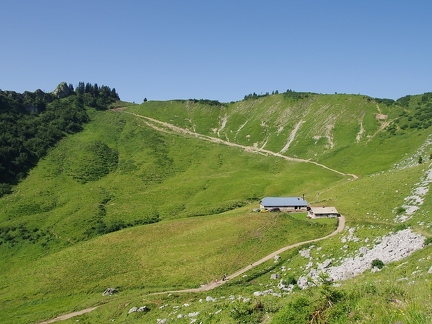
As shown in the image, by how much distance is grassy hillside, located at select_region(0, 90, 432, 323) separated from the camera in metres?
42.8

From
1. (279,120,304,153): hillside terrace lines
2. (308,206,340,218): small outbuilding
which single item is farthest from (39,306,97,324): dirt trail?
(279,120,304,153): hillside terrace lines

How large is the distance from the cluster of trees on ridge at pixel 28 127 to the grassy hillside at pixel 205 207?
542 centimetres

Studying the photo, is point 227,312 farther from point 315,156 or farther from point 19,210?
point 315,156

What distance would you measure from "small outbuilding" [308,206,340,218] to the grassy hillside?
2159 millimetres

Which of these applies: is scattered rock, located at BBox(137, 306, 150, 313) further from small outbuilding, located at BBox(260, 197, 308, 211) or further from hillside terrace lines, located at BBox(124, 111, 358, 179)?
hillside terrace lines, located at BBox(124, 111, 358, 179)

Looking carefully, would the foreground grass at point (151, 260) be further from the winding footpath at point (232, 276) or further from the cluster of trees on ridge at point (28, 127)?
the cluster of trees on ridge at point (28, 127)

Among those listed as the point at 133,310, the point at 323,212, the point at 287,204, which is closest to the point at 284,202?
the point at 287,204

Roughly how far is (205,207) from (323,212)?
37.8m

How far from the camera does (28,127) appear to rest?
15300 cm

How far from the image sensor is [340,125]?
15562 cm

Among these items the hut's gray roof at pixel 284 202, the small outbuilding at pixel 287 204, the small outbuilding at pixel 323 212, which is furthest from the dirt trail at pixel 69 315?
the hut's gray roof at pixel 284 202

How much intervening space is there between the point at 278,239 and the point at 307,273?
15515 millimetres

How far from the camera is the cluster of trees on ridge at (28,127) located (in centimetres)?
12525

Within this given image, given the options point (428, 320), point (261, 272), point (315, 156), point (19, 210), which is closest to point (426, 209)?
point (261, 272)
